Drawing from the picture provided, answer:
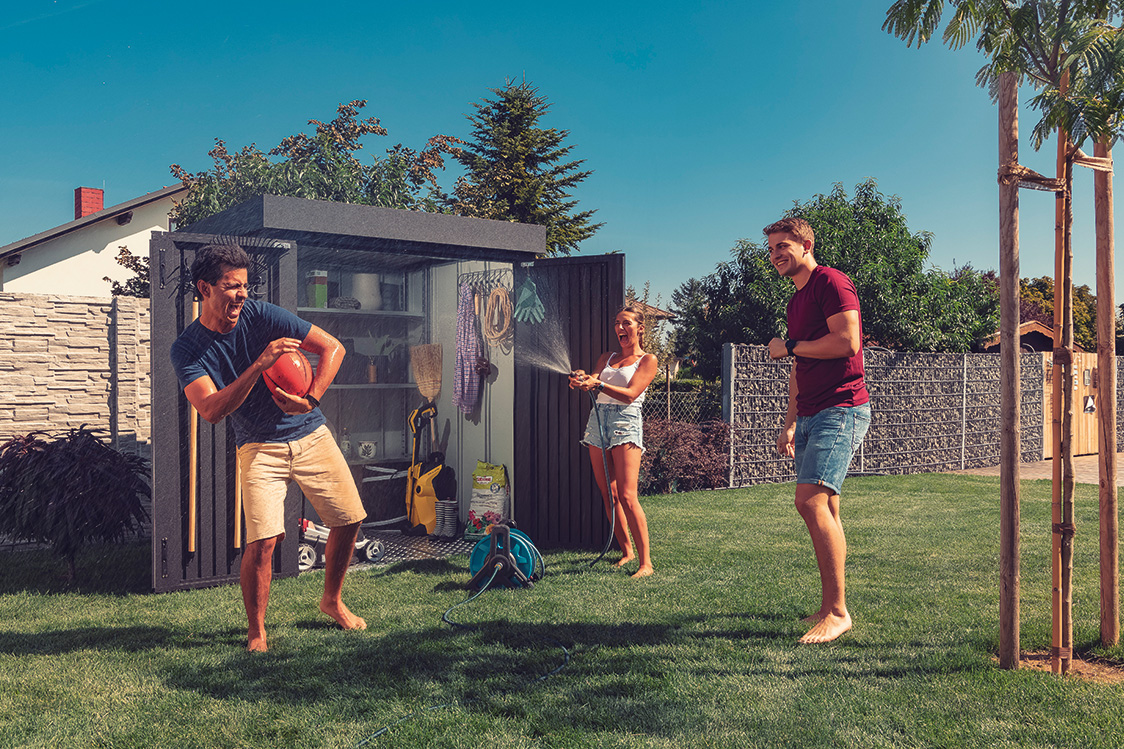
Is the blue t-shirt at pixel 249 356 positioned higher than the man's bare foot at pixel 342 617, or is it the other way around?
the blue t-shirt at pixel 249 356

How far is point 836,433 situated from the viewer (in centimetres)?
358

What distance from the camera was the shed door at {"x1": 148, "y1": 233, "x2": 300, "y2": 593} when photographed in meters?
4.84

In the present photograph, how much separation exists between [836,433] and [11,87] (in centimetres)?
1604

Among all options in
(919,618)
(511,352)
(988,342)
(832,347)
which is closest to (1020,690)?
(919,618)

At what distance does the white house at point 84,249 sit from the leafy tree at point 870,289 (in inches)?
597

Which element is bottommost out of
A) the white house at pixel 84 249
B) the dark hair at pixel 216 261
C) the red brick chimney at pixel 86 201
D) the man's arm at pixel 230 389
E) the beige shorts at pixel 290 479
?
the beige shorts at pixel 290 479

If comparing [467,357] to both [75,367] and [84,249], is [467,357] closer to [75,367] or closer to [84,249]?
[75,367]

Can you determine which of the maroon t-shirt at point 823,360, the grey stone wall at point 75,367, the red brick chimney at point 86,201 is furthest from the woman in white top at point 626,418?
the red brick chimney at point 86,201

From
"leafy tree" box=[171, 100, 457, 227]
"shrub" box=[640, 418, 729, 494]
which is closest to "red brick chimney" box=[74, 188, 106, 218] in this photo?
"leafy tree" box=[171, 100, 457, 227]

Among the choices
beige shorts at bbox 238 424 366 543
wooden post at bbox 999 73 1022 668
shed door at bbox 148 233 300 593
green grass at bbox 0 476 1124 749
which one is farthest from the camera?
shed door at bbox 148 233 300 593

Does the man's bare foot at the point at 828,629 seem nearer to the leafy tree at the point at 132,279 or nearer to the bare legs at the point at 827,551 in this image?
the bare legs at the point at 827,551

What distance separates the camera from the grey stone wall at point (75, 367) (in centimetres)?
638

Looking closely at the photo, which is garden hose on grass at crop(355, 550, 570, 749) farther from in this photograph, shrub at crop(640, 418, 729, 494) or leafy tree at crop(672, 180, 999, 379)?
leafy tree at crop(672, 180, 999, 379)

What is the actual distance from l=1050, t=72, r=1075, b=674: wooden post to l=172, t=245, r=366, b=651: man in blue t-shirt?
3.21 meters
